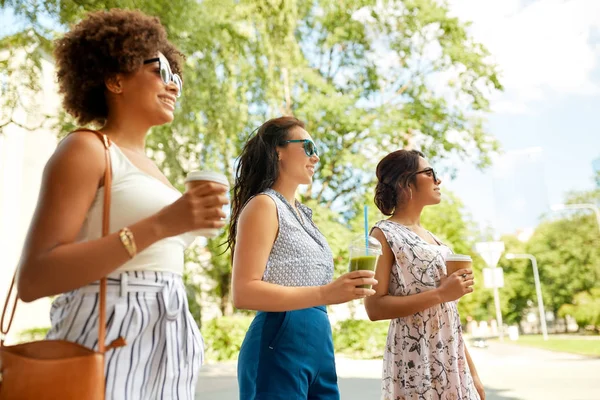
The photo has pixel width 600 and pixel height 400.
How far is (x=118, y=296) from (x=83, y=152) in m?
0.31

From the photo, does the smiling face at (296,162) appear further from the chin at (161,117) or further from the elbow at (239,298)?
the chin at (161,117)

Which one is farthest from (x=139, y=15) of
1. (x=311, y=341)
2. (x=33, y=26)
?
(x=33, y=26)

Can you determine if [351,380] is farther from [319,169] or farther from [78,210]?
[78,210]

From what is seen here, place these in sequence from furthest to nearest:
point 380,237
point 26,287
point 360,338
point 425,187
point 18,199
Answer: point 18,199 < point 360,338 < point 425,187 < point 380,237 < point 26,287

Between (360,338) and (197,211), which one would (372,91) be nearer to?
(360,338)

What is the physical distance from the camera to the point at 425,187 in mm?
2527

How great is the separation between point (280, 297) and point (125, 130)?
62cm

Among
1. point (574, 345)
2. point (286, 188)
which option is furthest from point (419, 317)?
point (574, 345)

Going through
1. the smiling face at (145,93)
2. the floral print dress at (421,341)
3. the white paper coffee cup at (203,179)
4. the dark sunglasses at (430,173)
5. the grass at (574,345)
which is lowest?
the grass at (574,345)

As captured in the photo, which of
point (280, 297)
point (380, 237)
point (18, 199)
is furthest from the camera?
point (18, 199)

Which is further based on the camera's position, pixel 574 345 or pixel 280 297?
pixel 574 345

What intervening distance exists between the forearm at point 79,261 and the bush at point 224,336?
37.2ft

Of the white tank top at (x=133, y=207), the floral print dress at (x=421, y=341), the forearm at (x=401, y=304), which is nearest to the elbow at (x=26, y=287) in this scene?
the white tank top at (x=133, y=207)

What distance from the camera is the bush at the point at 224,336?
1222 cm
